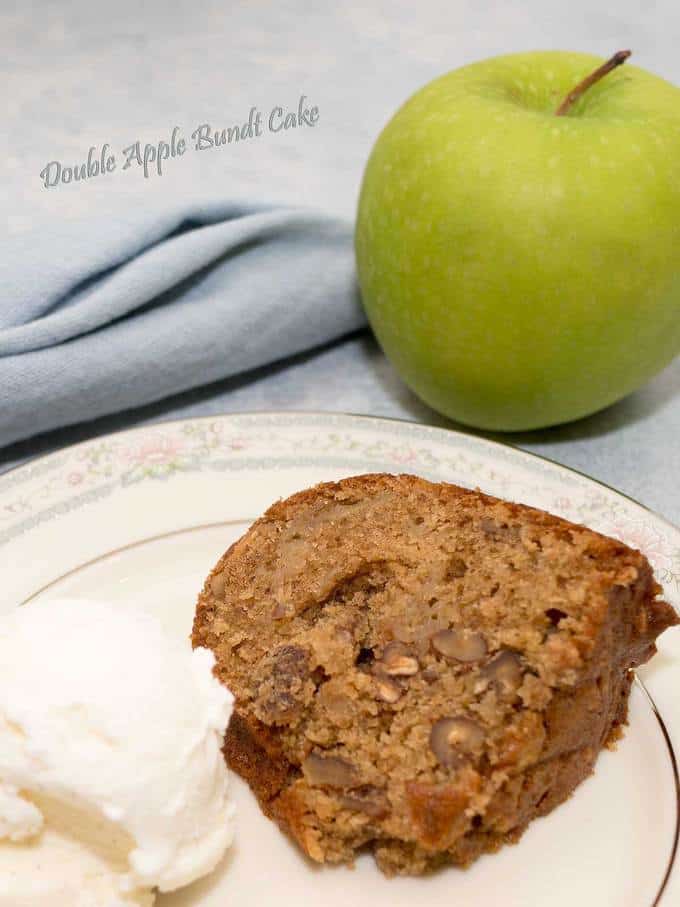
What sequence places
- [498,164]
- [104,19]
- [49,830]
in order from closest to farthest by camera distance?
[49,830]
[498,164]
[104,19]

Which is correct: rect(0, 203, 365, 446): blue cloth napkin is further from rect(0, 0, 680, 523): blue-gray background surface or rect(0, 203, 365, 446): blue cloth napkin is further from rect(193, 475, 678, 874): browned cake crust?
rect(193, 475, 678, 874): browned cake crust

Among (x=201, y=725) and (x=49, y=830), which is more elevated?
(x=201, y=725)

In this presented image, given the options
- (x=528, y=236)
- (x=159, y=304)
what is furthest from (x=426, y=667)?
(x=159, y=304)

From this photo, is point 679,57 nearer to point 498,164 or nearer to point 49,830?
point 498,164

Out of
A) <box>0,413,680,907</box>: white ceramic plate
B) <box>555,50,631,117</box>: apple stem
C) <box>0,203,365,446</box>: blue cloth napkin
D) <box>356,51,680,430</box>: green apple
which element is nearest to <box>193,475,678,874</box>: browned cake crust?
<box>0,413,680,907</box>: white ceramic plate

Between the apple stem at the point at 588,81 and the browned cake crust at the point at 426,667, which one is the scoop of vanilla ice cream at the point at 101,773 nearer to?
the browned cake crust at the point at 426,667

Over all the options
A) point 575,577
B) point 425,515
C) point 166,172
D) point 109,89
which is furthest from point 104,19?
point 575,577
